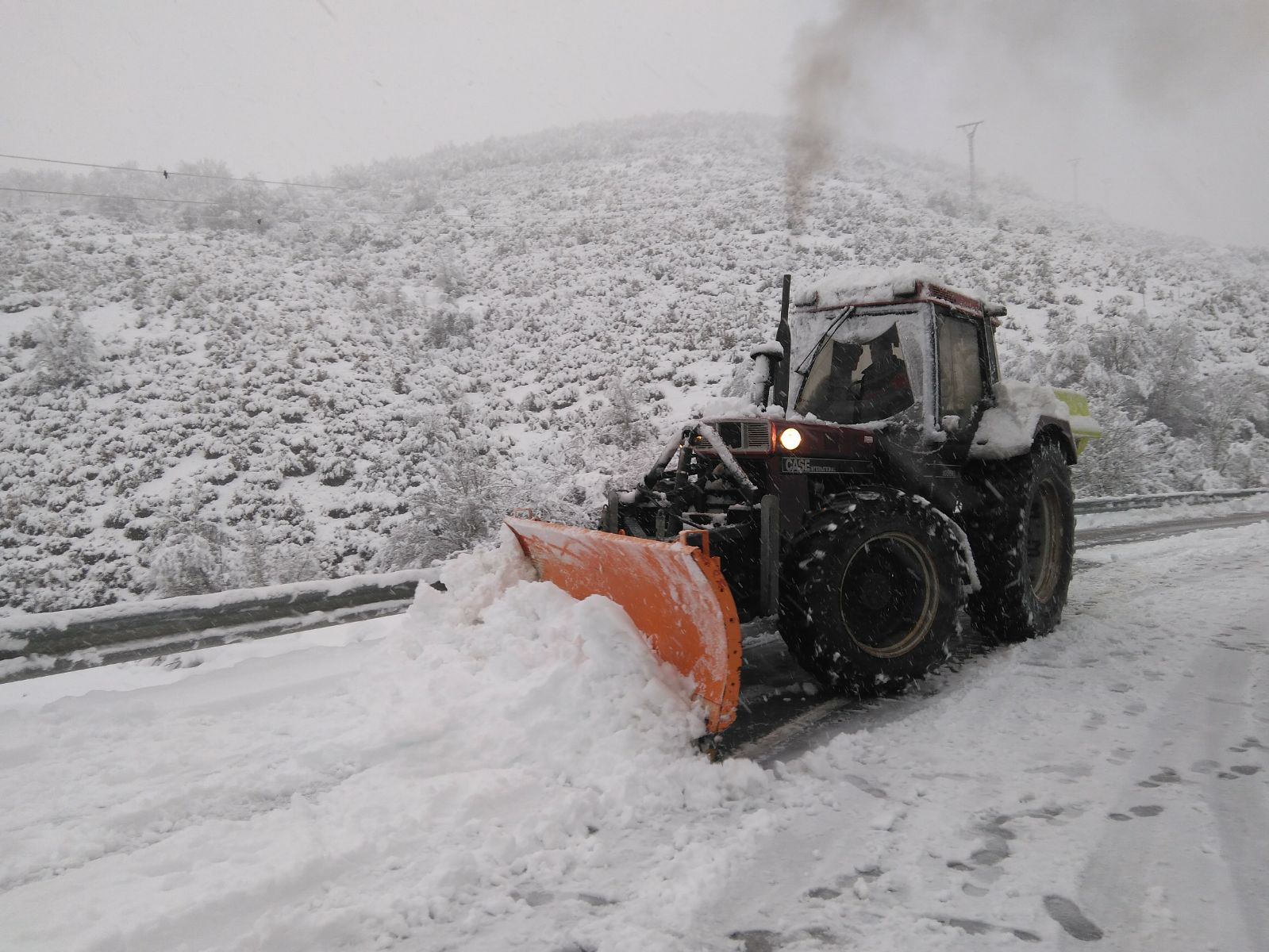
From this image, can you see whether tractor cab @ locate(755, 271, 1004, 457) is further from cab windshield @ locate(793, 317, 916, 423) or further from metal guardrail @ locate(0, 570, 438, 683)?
metal guardrail @ locate(0, 570, 438, 683)

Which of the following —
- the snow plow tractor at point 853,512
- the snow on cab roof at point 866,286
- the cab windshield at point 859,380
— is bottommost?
the snow plow tractor at point 853,512

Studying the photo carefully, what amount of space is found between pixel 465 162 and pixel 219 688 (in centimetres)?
3472

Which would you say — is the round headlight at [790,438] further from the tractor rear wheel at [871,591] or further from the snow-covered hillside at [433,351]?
the snow-covered hillside at [433,351]

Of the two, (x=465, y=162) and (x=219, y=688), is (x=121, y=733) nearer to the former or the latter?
(x=219, y=688)

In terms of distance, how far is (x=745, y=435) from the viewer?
3955 millimetres

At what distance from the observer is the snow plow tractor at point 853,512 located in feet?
11.4

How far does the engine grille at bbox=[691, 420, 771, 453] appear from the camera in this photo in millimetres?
3871

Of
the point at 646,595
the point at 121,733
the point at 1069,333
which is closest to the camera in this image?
the point at 121,733

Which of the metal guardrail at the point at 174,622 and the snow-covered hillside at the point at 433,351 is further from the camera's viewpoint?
the snow-covered hillside at the point at 433,351

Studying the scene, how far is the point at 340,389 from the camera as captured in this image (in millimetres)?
15492

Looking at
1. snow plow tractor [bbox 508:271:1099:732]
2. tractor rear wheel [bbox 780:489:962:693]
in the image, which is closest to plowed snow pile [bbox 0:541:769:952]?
snow plow tractor [bbox 508:271:1099:732]

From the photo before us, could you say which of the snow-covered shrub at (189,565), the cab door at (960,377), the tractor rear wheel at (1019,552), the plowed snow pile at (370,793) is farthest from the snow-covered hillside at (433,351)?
the plowed snow pile at (370,793)

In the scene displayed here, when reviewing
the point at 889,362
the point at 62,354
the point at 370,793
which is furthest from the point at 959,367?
the point at 62,354

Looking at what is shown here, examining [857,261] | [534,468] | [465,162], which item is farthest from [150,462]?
[465,162]
